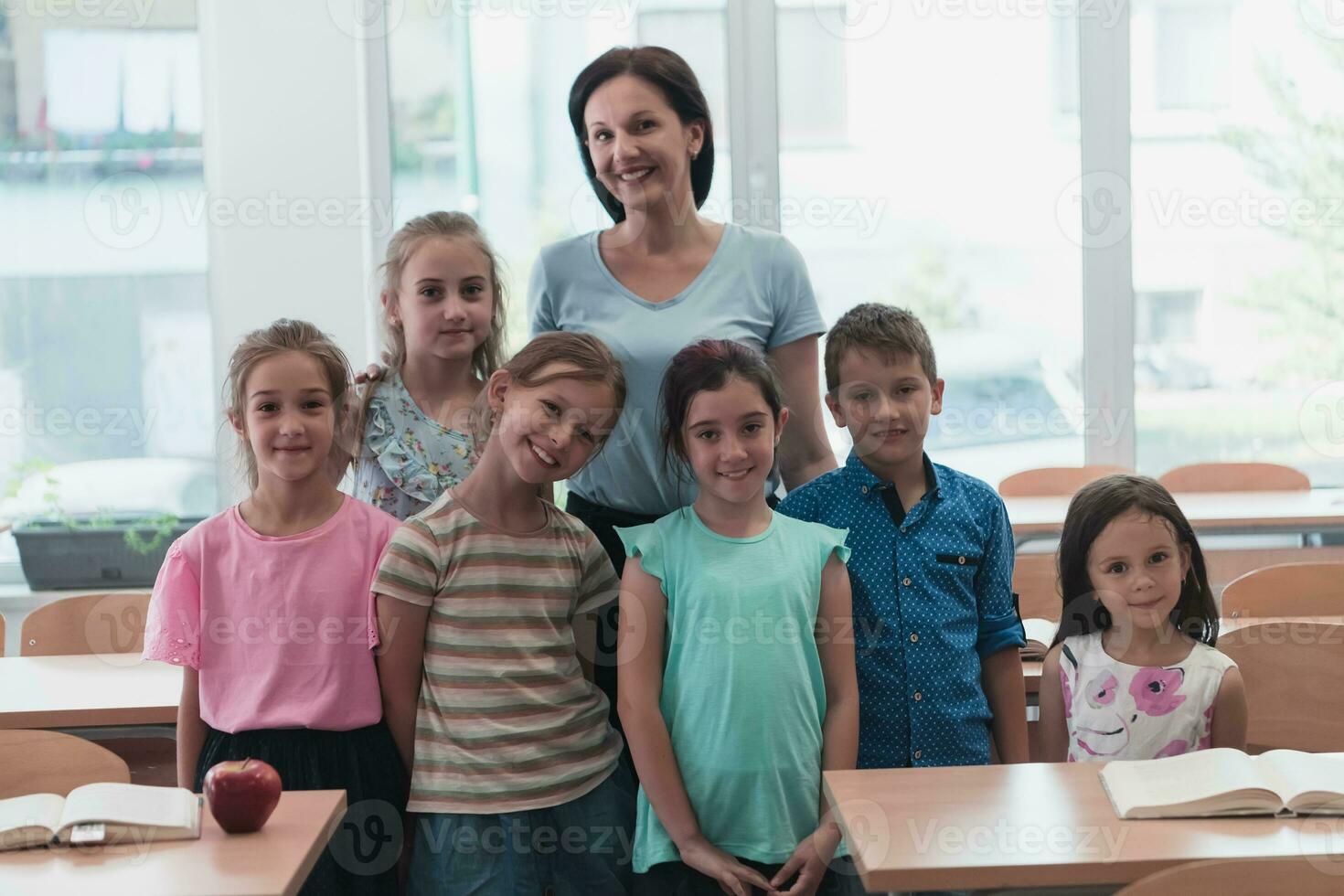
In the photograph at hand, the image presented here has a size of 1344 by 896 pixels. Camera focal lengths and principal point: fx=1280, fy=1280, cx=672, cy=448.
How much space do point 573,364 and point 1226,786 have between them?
39.4 inches

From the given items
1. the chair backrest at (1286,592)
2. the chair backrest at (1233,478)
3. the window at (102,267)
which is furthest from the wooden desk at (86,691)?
the chair backrest at (1233,478)

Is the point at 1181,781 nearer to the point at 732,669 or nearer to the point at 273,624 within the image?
the point at 732,669

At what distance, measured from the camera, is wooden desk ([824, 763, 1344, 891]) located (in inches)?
52.5

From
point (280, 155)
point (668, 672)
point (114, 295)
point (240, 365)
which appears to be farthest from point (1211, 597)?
point (114, 295)

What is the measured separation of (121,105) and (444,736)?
10.1ft

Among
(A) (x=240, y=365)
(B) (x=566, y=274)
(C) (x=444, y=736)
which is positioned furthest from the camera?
(B) (x=566, y=274)

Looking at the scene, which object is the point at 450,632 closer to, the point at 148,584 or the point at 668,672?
the point at 668,672

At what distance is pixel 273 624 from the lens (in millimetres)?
1819

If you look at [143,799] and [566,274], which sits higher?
[566,274]

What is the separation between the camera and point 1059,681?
2045mm

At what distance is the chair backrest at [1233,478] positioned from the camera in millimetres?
3977

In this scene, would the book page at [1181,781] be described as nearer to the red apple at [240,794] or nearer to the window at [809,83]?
the red apple at [240,794]

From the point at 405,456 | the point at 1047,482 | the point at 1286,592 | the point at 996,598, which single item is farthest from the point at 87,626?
the point at 1047,482

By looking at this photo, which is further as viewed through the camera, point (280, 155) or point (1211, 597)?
point (280, 155)
